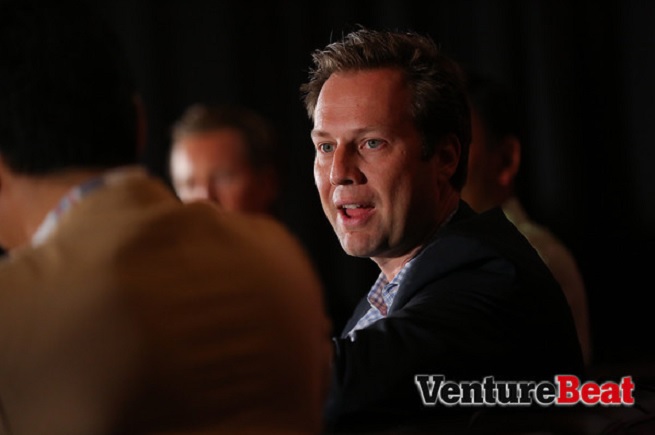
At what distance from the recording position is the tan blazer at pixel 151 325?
1075 mm

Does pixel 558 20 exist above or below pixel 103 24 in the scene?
below

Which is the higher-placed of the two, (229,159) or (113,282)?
(113,282)

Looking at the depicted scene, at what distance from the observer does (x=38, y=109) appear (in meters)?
1.18

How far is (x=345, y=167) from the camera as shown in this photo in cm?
191

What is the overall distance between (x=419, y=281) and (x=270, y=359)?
0.62 metres

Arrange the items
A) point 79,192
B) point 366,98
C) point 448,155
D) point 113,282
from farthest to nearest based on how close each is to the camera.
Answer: point 448,155 → point 366,98 → point 79,192 → point 113,282

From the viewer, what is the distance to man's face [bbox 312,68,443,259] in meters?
1.90

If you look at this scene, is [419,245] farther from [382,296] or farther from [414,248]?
[382,296]

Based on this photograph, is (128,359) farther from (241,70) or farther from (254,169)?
(241,70)

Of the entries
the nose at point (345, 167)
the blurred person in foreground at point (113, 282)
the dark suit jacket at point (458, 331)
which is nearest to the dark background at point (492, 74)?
the nose at point (345, 167)

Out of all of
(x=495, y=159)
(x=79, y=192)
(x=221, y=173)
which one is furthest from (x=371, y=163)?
(x=221, y=173)

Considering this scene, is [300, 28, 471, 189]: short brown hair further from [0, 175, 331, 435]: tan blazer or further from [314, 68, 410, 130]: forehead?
[0, 175, 331, 435]: tan blazer

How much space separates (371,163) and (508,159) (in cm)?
96

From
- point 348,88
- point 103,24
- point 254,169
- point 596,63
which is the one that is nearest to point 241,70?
point 254,169
